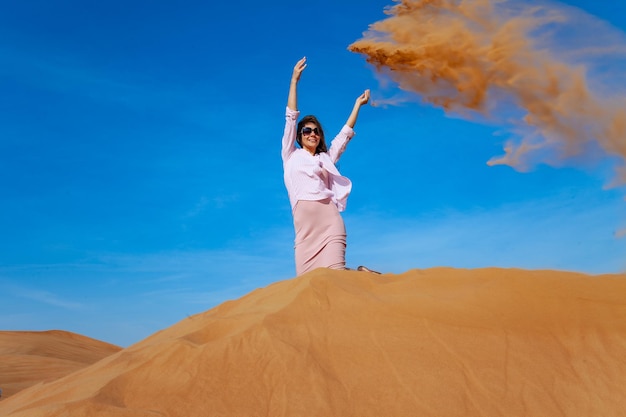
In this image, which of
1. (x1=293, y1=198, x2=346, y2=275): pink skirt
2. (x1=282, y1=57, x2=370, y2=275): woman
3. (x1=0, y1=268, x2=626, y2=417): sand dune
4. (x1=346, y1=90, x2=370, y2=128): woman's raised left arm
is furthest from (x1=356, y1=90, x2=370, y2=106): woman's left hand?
(x1=0, y1=268, x2=626, y2=417): sand dune

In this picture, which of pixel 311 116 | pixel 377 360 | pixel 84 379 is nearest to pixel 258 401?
pixel 377 360

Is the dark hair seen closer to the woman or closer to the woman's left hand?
the woman

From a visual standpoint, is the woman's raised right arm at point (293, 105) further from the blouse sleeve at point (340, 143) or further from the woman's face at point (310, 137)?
the blouse sleeve at point (340, 143)

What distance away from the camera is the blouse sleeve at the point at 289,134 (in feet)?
23.3

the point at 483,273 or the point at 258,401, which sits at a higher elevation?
the point at 483,273

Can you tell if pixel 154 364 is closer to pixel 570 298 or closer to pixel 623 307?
pixel 570 298

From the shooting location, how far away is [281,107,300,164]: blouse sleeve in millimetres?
7113

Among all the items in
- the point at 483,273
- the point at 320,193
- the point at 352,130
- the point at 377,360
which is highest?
the point at 352,130

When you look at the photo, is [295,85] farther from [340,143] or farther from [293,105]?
[340,143]

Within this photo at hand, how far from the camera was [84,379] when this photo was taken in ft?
14.0

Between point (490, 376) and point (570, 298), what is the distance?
4.23ft

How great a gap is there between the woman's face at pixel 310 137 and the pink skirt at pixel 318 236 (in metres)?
0.73

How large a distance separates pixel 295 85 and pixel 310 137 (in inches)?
26.4

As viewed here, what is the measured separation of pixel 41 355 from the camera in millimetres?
10016
